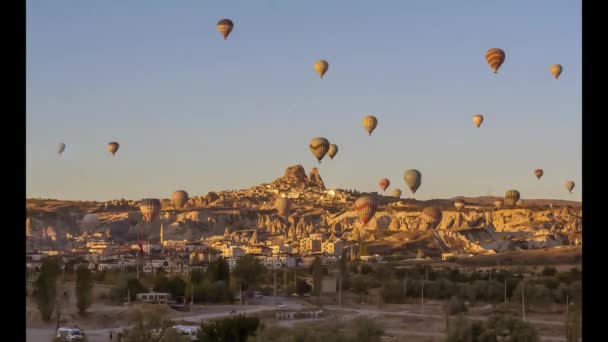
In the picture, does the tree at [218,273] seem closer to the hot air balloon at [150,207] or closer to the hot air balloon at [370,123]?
the hot air balloon at [370,123]

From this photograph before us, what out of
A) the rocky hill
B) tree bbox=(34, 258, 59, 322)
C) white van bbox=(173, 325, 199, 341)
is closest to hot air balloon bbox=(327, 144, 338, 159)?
the rocky hill

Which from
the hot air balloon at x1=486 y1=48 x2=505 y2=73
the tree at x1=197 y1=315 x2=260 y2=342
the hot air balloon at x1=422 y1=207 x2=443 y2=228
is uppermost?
the hot air balloon at x1=486 y1=48 x2=505 y2=73

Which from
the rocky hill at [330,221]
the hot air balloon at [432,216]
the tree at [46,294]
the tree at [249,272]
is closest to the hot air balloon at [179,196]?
the rocky hill at [330,221]

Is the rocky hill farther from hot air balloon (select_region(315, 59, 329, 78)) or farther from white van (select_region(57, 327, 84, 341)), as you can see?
white van (select_region(57, 327, 84, 341))

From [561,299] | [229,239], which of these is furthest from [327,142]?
[229,239]
